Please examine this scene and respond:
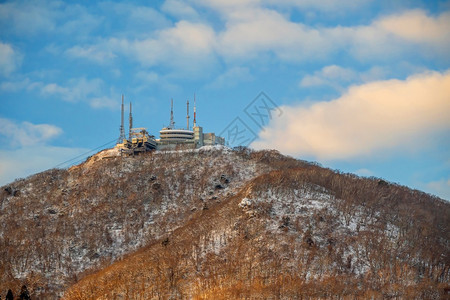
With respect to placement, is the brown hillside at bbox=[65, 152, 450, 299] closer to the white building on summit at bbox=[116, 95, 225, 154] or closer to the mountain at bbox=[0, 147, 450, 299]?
the mountain at bbox=[0, 147, 450, 299]

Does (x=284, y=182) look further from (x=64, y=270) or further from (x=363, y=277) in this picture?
(x=64, y=270)

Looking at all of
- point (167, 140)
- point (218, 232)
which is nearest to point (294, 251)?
point (218, 232)

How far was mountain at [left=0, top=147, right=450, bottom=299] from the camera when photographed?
409 ft

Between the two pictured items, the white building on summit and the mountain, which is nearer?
the mountain

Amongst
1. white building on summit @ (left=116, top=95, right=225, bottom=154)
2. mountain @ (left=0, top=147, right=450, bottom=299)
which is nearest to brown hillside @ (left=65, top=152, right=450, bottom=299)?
mountain @ (left=0, top=147, right=450, bottom=299)

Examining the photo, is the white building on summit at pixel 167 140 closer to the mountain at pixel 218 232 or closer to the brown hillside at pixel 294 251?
the mountain at pixel 218 232

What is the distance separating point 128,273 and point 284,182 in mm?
41123

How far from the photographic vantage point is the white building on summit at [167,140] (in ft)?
627

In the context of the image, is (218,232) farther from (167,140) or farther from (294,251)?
(167,140)

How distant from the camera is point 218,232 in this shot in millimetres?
139875

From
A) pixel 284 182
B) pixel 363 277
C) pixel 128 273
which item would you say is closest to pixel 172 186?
pixel 284 182

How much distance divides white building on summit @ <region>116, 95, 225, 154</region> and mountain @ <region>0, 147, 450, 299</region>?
22.5 ft

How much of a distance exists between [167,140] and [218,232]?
202 ft

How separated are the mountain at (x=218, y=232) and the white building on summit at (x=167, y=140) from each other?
687cm
